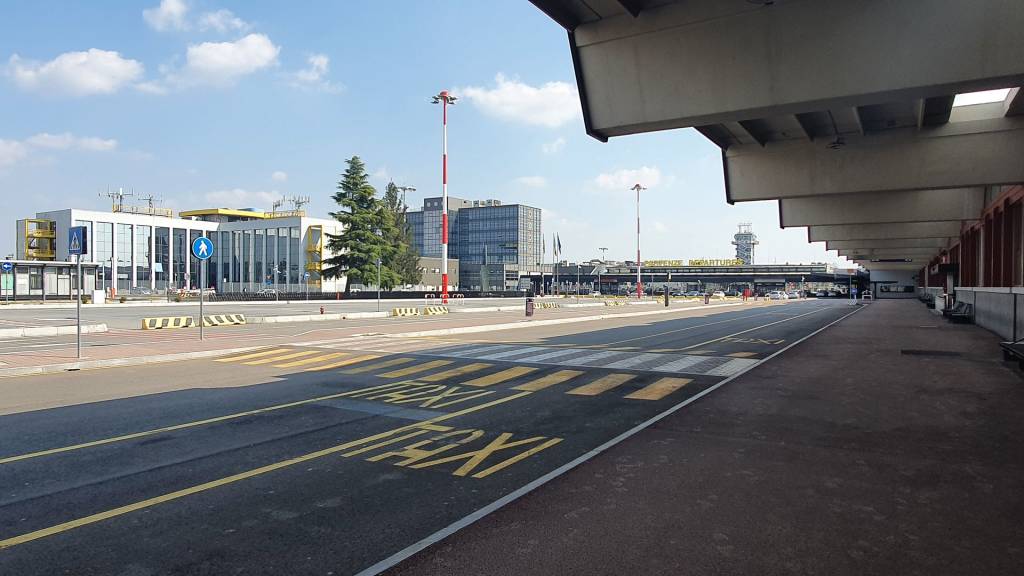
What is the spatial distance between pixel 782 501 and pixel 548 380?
732 centimetres

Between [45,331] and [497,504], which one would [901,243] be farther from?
[45,331]

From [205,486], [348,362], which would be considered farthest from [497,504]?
[348,362]

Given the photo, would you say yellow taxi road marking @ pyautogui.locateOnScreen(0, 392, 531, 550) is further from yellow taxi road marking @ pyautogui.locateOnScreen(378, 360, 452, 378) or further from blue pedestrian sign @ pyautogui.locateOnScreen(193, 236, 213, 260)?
blue pedestrian sign @ pyautogui.locateOnScreen(193, 236, 213, 260)

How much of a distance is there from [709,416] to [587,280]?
145710 mm

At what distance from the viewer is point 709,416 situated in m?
9.13

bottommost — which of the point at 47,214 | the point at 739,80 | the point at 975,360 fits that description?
the point at 975,360

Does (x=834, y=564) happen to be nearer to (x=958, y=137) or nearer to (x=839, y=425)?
(x=839, y=425)

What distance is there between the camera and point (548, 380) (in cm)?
1259

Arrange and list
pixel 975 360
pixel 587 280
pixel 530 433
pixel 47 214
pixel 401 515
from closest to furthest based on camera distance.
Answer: pixel 401 515
pixel 530 433
pixel 975 360
pixel 47 214
pixel 587 280

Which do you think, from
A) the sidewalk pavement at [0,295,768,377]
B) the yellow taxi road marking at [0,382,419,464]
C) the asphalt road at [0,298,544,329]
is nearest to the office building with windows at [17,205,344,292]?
the asphalt road at [0,298,544,329]

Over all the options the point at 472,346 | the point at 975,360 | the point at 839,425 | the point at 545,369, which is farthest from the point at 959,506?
the point at 472,346

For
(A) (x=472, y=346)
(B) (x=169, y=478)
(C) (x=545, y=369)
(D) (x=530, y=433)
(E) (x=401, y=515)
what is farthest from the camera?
(A) (x=472, y=346)

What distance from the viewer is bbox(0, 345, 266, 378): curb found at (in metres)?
13.1

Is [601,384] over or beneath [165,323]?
beneath
